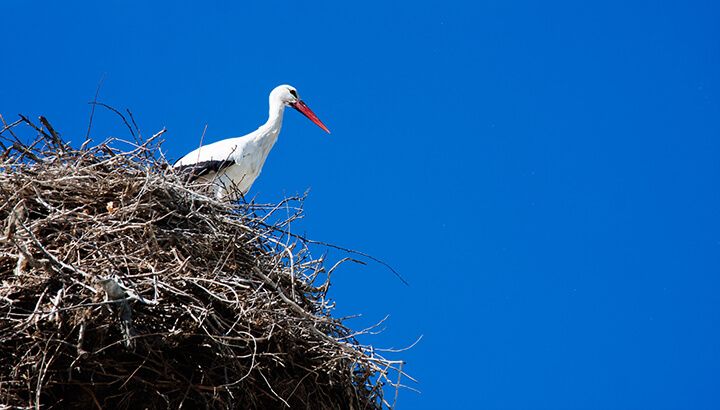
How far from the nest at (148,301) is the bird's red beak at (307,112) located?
3753 millimetres

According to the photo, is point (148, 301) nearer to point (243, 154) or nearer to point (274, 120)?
point (243, 154)

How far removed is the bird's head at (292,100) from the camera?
7.73 meters

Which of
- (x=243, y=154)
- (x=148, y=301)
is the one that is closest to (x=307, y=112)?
(x=243, y=154)

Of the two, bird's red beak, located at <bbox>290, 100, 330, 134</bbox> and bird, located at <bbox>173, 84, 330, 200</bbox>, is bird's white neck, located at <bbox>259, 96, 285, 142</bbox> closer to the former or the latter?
bird, located at <bbox>173, 84, 330, 200</bbox>

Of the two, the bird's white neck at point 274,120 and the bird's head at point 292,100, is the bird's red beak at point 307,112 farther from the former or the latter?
the bird's white neck at point 274,120

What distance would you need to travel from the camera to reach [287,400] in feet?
11.9

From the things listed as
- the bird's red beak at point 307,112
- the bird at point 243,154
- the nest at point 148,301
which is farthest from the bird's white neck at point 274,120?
the nest at point 148,301

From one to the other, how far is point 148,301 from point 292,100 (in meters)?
4.77

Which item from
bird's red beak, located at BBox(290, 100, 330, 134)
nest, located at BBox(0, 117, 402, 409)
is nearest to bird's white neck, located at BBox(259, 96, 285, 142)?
bird's red beak, located at BBox(290, 100, 330, 134)

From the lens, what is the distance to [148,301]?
3123 mm

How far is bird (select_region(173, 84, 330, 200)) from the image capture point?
252 inches

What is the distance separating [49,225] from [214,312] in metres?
0.60

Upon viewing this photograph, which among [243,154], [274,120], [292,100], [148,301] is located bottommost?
[148,301]

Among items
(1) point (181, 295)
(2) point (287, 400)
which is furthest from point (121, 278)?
(2) point (287, 400)
